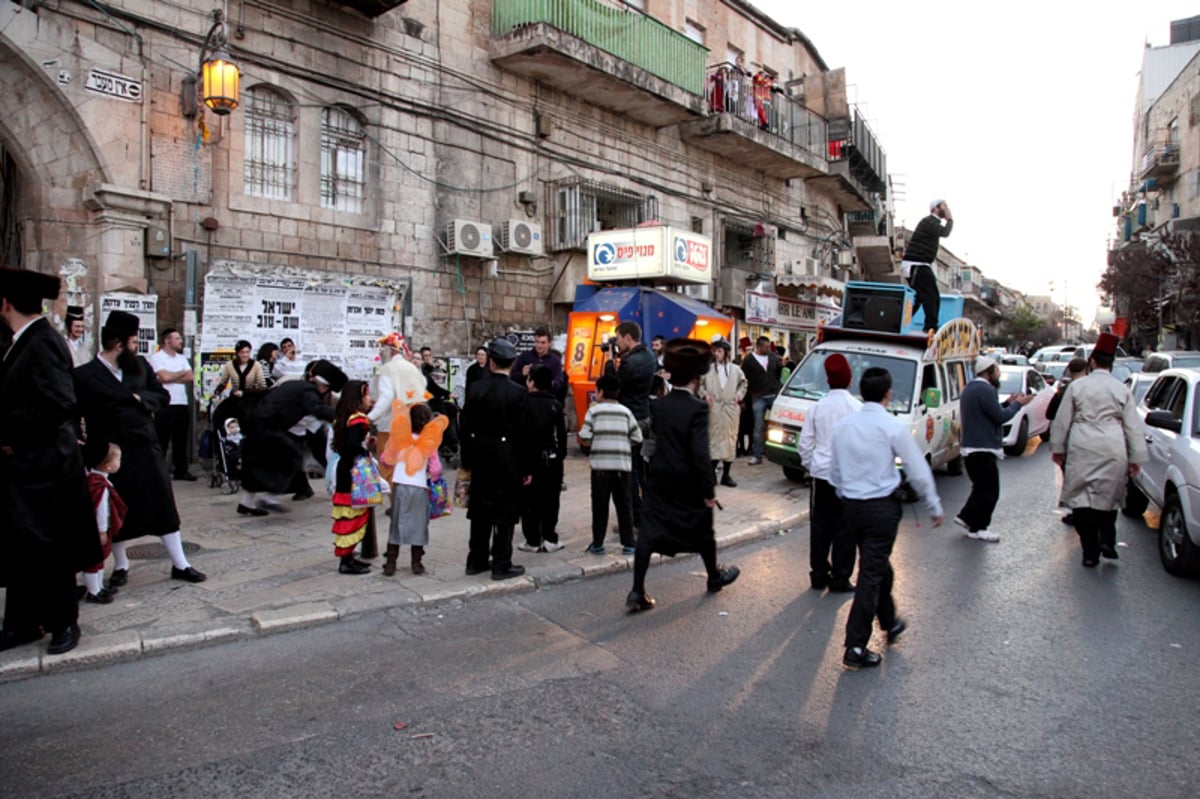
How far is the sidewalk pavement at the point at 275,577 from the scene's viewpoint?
5.08m

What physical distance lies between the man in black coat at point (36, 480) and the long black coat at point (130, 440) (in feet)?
2.93

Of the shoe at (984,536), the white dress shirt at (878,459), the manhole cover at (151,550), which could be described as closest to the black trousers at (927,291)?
the shoe at (984,536)

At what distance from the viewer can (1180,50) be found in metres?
50.0

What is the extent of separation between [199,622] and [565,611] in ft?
7.84

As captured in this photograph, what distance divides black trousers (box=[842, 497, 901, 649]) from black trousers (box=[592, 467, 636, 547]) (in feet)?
8.52

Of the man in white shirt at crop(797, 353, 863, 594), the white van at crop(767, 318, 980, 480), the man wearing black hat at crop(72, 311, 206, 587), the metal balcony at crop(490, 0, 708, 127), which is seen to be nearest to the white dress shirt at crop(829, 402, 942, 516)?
the man in white shirt at crop(797, 353, 863, 594)

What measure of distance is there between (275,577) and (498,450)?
2011 millimetres

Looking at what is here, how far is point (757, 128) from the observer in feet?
65.5

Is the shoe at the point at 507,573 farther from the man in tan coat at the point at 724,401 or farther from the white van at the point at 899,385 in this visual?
the white van at the point at 899,385

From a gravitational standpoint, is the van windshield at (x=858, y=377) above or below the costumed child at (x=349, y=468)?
above

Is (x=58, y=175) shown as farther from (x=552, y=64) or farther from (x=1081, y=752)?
(x=1081, y=752)

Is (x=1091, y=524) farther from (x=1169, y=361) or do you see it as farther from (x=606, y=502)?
(x=1169, y=361)

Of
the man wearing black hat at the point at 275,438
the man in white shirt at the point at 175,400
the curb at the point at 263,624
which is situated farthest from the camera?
the man in white shirt at the point at 175,400

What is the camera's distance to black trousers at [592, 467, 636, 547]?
7.21m
